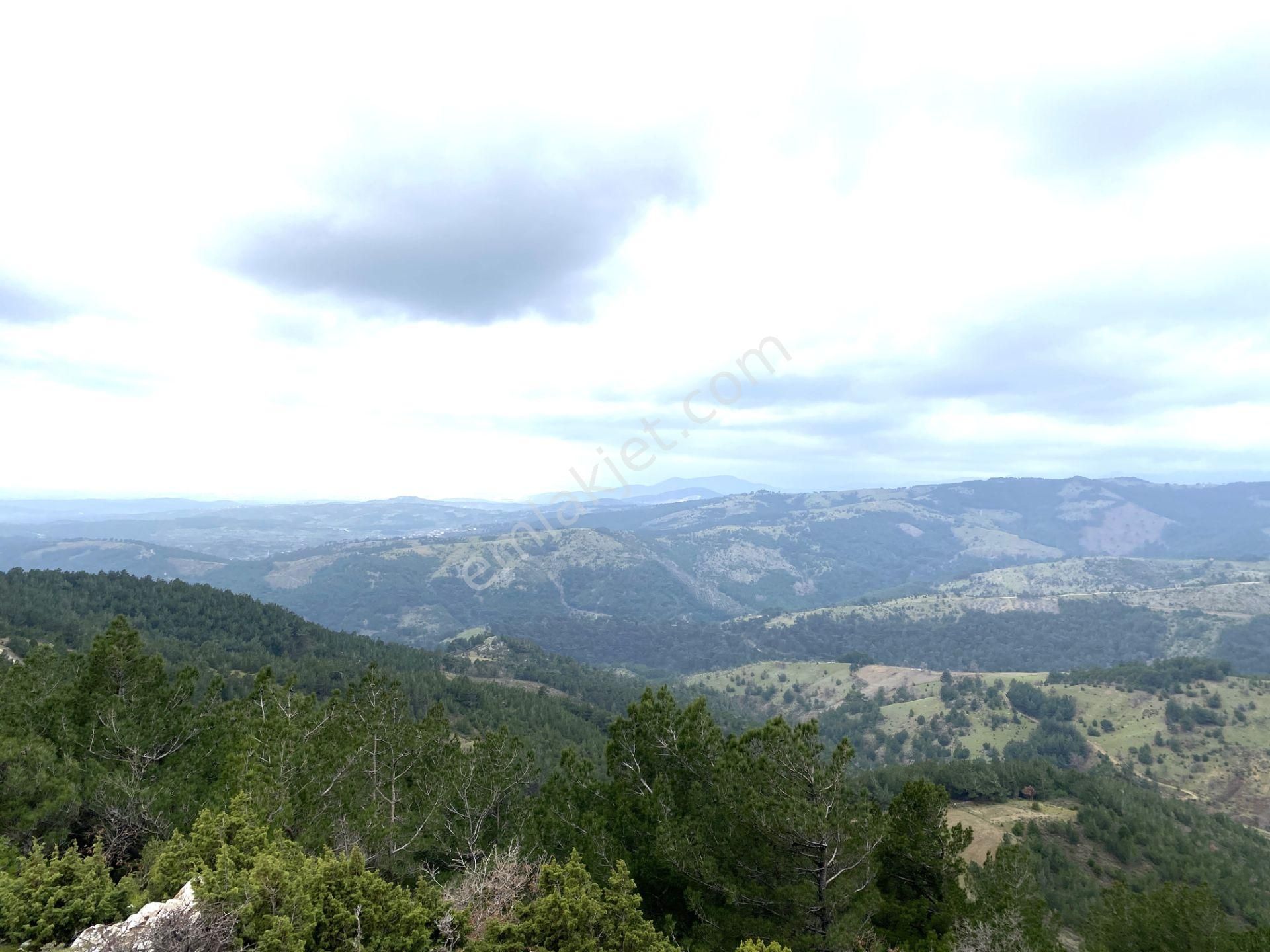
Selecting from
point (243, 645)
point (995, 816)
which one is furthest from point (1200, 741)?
point (243, 645)

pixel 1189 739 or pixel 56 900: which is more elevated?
pixel 56 900

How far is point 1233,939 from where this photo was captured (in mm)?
23562

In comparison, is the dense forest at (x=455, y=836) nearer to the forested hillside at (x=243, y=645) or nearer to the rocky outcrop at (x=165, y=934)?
the rocky outcrop at (x=165, y=934)

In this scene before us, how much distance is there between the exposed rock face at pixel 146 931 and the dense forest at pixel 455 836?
435 millimetres

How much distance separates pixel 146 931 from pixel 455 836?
19.4 m

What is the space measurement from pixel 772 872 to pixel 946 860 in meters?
10.7

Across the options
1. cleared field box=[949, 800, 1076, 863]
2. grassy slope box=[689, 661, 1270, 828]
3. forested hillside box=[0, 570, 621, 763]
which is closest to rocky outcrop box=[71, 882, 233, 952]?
cleared field box=[949, 800, 1076, 863]

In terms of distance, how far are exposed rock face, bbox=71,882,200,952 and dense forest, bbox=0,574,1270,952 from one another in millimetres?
435

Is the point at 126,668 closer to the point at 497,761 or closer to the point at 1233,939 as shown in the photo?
the point at 497,761

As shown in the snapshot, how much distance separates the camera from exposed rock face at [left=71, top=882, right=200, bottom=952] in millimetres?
11852

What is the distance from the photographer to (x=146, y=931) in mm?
12250

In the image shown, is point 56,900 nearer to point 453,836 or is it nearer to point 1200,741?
point 453,836

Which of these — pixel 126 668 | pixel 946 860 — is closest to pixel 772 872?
pixel 946 860

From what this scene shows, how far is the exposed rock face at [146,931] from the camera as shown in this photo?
467 inches
